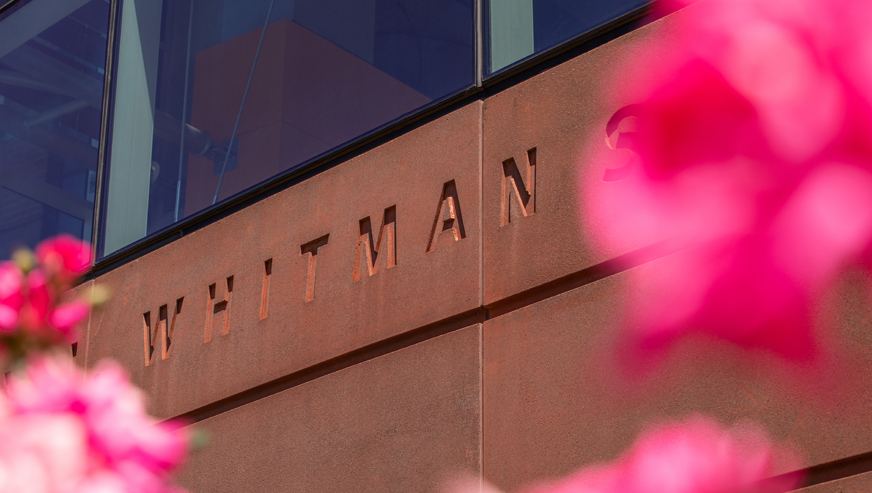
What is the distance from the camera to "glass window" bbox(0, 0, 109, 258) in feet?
25.4

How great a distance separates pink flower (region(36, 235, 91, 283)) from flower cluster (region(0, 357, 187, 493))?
80 millimetres

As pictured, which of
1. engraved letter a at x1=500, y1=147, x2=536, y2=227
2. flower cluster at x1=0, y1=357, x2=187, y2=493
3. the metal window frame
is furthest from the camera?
the metal window frame

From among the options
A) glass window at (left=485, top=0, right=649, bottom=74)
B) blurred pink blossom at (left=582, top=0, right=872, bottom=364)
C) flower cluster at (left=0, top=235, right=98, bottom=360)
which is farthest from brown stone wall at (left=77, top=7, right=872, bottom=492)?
flower cluster at (left=0, top=235, right=98, bottom=360)

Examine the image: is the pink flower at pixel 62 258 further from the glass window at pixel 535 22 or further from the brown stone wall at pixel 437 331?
the glass window at pixel 535 22

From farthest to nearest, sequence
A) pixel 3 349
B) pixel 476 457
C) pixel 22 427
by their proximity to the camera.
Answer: pixel 476 457 → pixel 3 349 → pixel 22 427

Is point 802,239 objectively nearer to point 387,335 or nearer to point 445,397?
point 445,397

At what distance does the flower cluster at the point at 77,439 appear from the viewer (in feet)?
1.66

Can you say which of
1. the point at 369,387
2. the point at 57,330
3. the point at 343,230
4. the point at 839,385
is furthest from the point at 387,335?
the point at 57,330

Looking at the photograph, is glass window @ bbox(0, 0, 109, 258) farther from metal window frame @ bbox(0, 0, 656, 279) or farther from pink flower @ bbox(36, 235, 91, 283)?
pink flower @ bbox(36, 235, 91, 283)

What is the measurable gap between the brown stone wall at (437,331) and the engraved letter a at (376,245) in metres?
0.01

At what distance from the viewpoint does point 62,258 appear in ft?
2.26

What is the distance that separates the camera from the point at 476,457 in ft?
15.9

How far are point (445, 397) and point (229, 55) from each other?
3.03 metres

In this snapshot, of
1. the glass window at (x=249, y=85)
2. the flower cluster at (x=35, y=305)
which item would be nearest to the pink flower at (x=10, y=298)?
the flower cluster at (x=35, y=305)
